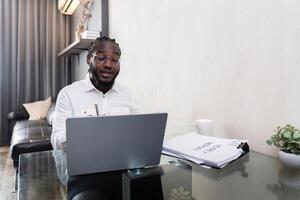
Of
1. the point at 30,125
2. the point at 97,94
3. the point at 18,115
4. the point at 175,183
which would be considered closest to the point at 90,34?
the point at 97,94

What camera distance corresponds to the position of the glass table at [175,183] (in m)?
0.78

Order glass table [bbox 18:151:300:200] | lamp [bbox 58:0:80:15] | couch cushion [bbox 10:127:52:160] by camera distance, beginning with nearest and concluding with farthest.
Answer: glass table [bbox 18:151:300:200] < couch cushion [bbox 10:127:52:160] < lamp [bbox 58:0:80:15]

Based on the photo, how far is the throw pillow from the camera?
4254mm

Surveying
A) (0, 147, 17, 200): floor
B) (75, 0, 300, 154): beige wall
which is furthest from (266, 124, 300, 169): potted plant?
(0, 147, 17, 200): floor

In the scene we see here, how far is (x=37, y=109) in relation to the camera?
4293 millimetres

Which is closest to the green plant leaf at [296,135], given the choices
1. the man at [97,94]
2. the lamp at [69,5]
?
the man at [97,94]

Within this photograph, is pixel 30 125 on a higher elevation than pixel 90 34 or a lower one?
lower

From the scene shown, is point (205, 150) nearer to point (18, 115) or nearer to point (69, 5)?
point (69, 5)

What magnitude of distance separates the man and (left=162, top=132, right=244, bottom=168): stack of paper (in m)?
A: 0.55

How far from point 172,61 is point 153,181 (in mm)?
1132

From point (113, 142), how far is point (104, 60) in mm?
737

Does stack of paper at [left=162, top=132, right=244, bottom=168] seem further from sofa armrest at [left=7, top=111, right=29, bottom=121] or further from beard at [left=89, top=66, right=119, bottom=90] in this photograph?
sofa armrest at [left=7, top=111, right=29, bottom=121]

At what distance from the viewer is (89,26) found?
3.56m

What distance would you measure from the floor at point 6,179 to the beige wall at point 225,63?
63.3 inches
